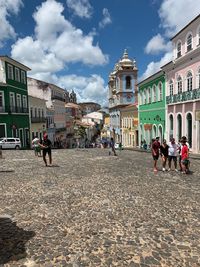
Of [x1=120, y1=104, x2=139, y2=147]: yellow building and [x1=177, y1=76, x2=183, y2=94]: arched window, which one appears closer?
[x1=177, y1=76, x2=183, y2=94]: arched window

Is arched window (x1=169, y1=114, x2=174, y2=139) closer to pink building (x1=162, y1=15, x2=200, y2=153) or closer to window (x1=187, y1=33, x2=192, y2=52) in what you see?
pink building (x1=162, y1=15, x2=200, y2=153)

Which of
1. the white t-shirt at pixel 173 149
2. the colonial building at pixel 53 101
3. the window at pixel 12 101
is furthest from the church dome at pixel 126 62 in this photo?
the white t-shirt at pixel 173 149

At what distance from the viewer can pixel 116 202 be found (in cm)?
634

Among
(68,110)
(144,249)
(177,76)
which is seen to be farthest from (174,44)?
(68,110)

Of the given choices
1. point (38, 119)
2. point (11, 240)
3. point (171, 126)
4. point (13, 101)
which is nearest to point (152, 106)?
point (171, 126)

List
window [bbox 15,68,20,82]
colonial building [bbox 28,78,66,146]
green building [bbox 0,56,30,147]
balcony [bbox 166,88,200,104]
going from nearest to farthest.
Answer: balcony [bbox 166,88,200,104]
green building [bbox 0,56,30,147]
window [bbox 15,68,20,82]
colonial building [bbox 28,78,66,146]

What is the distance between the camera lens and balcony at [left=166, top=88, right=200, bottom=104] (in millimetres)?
18052

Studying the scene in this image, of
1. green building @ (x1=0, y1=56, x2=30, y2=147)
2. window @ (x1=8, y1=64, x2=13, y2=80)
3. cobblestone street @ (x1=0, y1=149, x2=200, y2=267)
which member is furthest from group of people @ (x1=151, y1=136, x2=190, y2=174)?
window @ (x1=8, y1=64, x2=13, y2=80)

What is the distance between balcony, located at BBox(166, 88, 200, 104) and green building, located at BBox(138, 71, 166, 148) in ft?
5.24

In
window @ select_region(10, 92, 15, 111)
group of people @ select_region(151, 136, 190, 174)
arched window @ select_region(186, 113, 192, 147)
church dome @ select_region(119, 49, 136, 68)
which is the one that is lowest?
group of people @ select_region(151, 136, 190, 174)

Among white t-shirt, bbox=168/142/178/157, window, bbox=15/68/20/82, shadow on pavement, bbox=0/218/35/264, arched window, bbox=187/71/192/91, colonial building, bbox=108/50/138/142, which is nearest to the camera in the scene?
shadow on pavement, bbox=0/218/35/264

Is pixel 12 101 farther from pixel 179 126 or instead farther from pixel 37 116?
pixel 179 126

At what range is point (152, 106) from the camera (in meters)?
27.8

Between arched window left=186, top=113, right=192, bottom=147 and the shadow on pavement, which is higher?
arched window left=186, top=113, right=192, bottom=147
